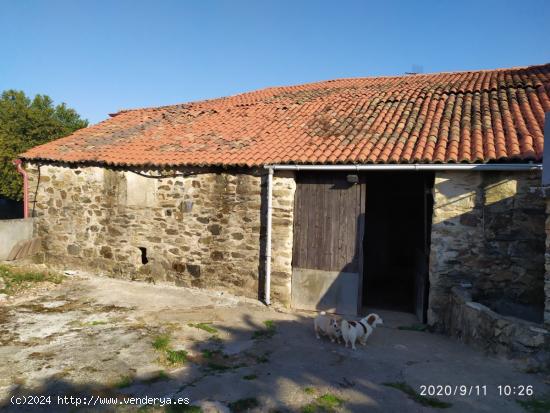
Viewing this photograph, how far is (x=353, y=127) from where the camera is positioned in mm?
8258

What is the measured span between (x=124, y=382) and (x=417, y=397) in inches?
123

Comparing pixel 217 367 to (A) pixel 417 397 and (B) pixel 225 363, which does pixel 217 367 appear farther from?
(A) pixel 417 397

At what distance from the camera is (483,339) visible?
504 centimetres

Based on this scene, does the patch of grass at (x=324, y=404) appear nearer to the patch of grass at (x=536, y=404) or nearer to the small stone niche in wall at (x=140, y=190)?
the patch of grass at (x=536, y=404)

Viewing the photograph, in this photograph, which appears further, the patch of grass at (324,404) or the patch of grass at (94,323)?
the patch of grass at (94,323)

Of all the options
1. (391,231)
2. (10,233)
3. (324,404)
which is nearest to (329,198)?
(324,404)

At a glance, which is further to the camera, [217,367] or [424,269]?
[424,269]

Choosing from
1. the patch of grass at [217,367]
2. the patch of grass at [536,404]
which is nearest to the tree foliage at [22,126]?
the patch of grass at [217,367]

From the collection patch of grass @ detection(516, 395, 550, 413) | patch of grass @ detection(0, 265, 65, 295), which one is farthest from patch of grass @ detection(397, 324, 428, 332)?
patch of grass @ detection(0, 265, 65, 295)

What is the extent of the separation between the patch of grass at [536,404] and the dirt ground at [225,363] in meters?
0.02

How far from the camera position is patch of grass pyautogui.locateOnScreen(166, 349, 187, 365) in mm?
4652

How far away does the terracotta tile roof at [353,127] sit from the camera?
261 inches

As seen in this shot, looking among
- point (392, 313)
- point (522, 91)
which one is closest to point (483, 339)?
point (392, 313)

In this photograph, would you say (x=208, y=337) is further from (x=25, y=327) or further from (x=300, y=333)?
(x=25, y=327)
